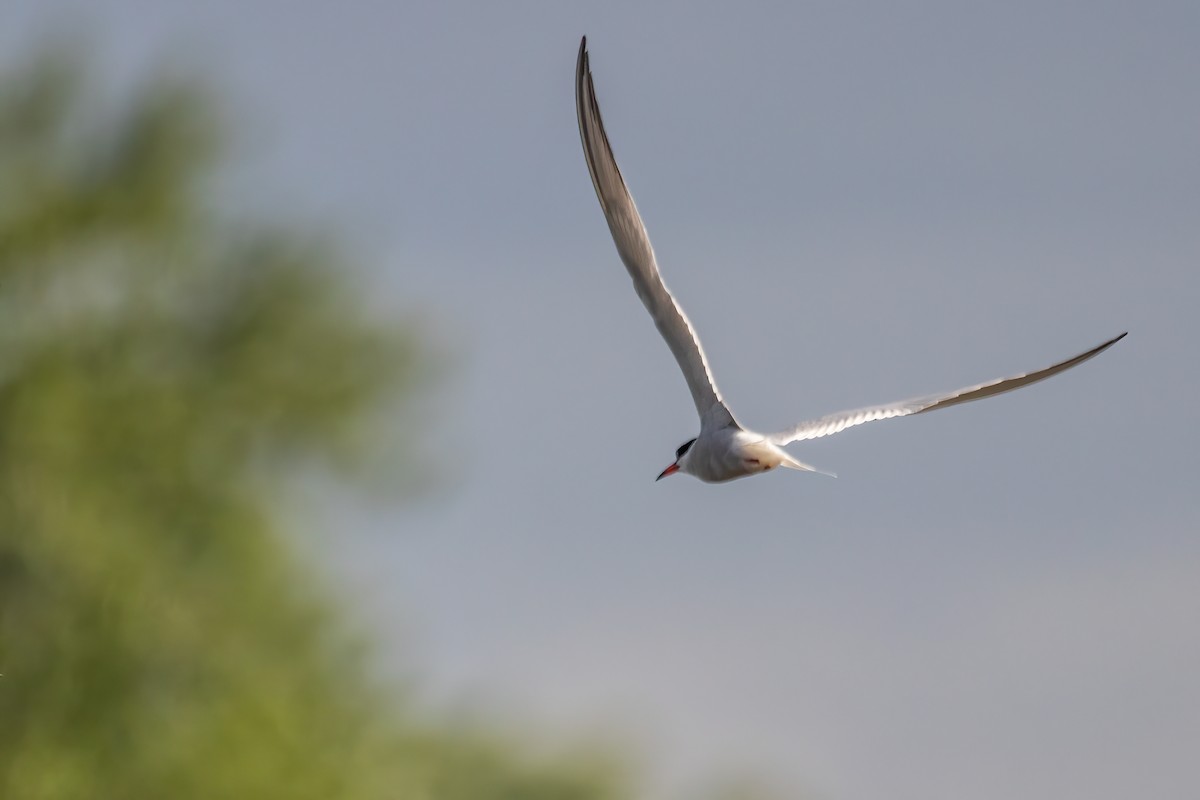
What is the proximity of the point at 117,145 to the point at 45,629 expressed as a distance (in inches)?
Answer: 196

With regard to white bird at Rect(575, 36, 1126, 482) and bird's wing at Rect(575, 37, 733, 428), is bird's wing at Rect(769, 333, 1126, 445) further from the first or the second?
bird's wing at Rect(575, 37, 733, 428)

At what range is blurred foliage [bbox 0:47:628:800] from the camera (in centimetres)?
1169

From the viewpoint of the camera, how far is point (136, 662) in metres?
11.9

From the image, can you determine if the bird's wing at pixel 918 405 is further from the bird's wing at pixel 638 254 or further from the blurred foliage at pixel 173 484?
the blurred foliage at pixel 173 484

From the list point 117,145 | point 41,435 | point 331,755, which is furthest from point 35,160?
point 331,755

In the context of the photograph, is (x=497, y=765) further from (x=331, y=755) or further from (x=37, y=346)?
(x=37, y=346)

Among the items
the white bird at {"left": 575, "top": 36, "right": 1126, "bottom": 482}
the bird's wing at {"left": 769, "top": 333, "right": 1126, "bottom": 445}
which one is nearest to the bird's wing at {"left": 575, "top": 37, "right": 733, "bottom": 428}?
the white bird at {"left": 575, "top": 36, "right": 1126, "bottom": 482}

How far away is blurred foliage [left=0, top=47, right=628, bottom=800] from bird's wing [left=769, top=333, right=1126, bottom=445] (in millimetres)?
8433

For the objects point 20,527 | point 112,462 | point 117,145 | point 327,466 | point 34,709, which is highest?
point 117,145

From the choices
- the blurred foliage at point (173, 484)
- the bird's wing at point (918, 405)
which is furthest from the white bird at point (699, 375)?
the blurred foliage at point (173, 484)

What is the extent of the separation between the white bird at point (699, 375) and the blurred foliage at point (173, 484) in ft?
26.7

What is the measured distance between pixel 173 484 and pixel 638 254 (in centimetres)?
1042

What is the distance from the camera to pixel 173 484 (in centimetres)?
1370

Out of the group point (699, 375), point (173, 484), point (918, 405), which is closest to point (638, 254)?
point (699, 375)
